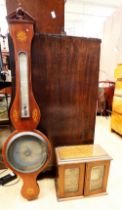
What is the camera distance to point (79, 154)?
4.30ft

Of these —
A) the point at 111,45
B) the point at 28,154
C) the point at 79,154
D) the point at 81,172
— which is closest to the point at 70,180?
the point at 81,172

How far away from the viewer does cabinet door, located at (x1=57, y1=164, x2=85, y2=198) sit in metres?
1.23

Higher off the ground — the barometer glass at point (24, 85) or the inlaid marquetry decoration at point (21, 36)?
the inlaid marquetry decoration at point (21, 36)

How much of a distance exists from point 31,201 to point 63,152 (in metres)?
0.52

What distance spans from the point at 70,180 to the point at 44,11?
167cm

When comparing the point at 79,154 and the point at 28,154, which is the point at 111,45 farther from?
the point at 28,154

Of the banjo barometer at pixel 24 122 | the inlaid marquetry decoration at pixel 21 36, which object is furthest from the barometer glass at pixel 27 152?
the inlaid marquetry decoration at pixel 21 36

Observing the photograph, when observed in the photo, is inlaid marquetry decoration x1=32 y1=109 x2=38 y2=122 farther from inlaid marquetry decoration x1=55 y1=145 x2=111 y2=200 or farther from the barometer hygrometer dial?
inlaid marquetry decoration x1=55 y1=145 x2=111 y2=200

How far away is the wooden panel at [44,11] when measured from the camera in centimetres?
137

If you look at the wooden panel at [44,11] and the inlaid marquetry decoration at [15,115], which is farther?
the wooden panel at [44,11]

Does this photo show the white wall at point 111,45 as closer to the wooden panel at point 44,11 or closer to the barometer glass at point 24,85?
the wooden panel at point 44,11

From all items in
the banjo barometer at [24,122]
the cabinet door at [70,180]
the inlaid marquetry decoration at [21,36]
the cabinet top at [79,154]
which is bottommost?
the cabinet door at [70,180]

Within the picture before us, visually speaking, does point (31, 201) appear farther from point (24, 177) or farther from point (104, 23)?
point (104, 23)

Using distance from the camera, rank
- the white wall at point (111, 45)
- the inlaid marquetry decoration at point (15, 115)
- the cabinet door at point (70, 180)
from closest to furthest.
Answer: the inlaid marquetry decoration at point (15, 115)
the cabinet door at point (70, 180)
the white wall at point (111, 45)
